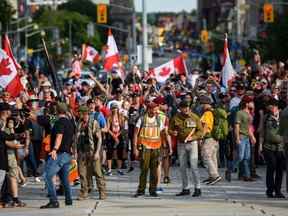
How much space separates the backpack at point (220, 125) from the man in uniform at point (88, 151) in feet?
10.7

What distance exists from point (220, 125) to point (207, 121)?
0.99 meters

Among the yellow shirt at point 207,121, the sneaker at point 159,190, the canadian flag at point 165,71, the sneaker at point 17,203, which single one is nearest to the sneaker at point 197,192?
the sneaker at point 159,190

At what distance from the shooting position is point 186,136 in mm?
19469

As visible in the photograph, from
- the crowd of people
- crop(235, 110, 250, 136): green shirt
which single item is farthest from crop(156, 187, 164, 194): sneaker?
crop(235, 110, 250, 136): green shirt

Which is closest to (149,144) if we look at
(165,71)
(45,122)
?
(45,122)

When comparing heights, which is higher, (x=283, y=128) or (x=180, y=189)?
(x=283, y=128)

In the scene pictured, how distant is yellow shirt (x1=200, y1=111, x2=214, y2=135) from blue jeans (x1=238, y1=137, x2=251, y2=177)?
3.51ft

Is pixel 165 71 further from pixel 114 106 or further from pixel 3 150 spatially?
pixel 3 150

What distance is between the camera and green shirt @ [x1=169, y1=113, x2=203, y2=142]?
768 inches

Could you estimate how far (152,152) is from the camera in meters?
19.4

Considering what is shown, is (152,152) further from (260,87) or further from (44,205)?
(260,87)

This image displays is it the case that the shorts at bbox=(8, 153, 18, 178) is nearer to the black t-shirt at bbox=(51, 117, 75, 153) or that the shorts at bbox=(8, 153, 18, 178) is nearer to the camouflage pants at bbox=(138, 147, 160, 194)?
the black t-shirt at bbox=(51, 117, 75, 153)

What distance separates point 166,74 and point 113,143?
31.1 feet

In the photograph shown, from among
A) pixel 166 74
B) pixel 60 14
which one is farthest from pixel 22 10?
pixel 166 74
